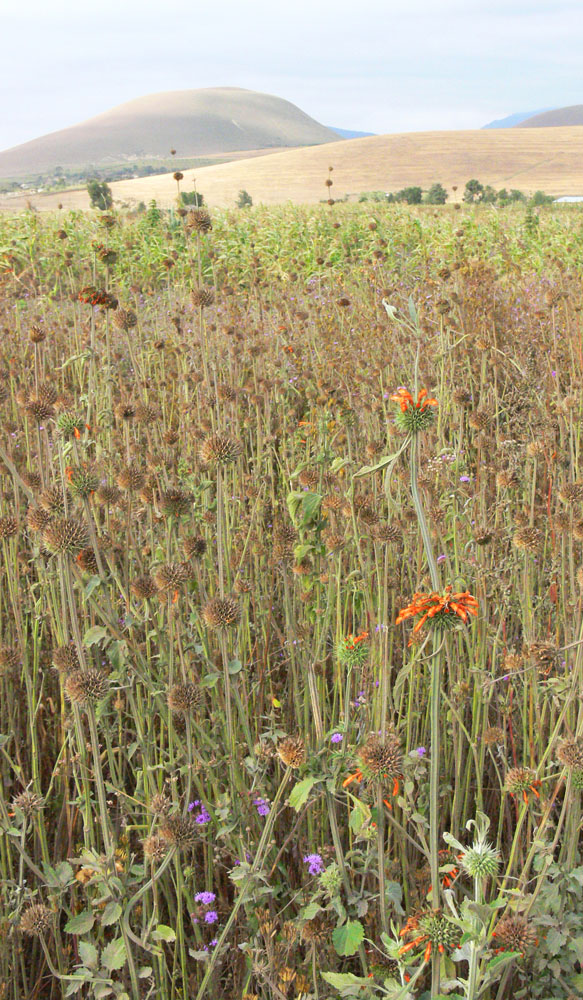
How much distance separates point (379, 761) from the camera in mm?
1283

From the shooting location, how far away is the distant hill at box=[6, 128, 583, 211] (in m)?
39.5

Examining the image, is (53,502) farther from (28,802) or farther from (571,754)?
(571,754)

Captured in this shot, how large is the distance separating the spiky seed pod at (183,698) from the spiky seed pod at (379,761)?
0.36 metres

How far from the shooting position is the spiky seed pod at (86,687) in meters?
1.32

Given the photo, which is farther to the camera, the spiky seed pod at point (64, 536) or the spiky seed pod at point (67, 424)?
the spiky seed pod at point (67, 424)

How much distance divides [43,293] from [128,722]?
5861 millimetres

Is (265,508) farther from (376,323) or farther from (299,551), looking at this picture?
(376,323)

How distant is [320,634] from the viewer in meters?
1.99

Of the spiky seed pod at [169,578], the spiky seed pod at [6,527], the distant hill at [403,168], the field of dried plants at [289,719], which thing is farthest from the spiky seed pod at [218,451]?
the distant hill at [403,168]

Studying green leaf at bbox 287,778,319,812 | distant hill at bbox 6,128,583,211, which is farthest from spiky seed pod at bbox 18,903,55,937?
distant hill at bbox 6,128,583,211

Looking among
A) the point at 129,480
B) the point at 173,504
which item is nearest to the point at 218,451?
the point at 173,504

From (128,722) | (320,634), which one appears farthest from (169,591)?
(128,722)

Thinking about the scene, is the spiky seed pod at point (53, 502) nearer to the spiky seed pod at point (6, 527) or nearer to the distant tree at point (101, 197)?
the spiky seed pod at point (6, 527)

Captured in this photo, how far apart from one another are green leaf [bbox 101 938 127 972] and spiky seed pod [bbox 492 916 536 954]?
25.7 inches
